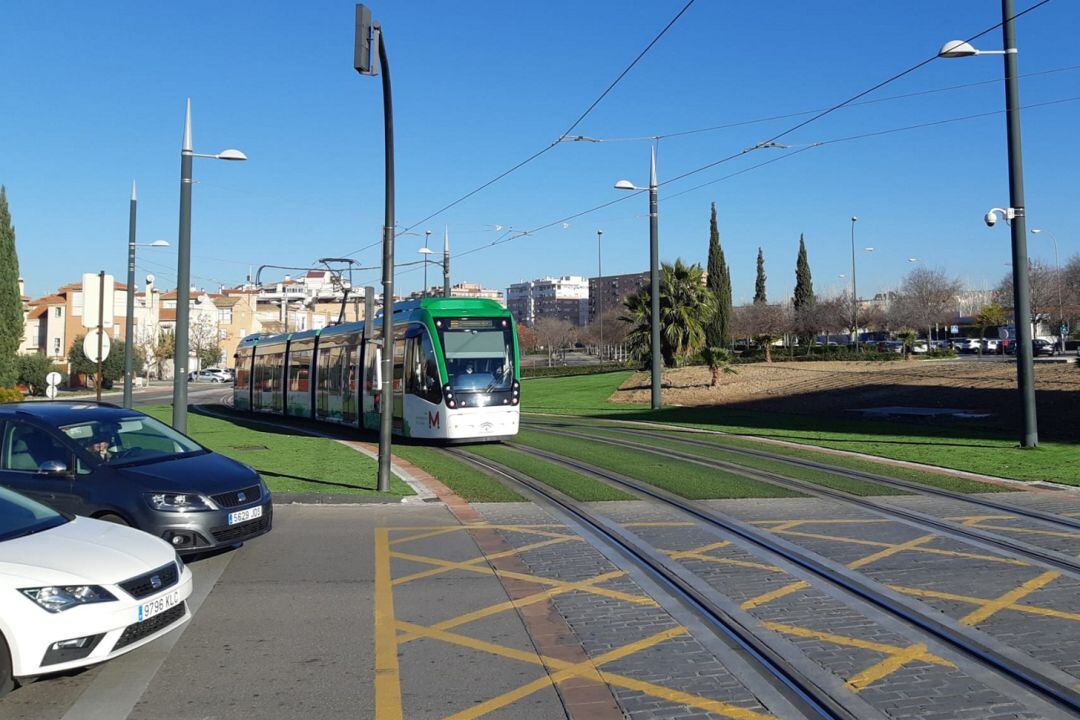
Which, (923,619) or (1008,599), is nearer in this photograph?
(923,619)

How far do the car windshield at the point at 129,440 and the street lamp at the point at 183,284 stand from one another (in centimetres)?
675

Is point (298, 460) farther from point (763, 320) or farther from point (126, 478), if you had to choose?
point (763, 320)

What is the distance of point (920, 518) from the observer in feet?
35.9

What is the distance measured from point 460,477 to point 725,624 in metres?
8.50

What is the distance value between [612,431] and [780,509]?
1284cm

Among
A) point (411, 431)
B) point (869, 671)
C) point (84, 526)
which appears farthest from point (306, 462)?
point (869, 671)

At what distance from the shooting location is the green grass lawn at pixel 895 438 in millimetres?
15672

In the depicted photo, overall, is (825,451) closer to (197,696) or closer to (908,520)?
(908,520)

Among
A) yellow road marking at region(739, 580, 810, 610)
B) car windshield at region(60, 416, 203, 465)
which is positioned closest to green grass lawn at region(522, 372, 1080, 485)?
yellow road marking at region(739, 580, 810, 610)

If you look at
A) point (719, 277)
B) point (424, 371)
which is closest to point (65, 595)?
point (424, 371)

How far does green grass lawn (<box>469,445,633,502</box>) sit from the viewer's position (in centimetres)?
1282

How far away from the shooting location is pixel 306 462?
1675cm

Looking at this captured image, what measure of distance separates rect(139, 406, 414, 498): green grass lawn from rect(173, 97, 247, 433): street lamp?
1.60 meters

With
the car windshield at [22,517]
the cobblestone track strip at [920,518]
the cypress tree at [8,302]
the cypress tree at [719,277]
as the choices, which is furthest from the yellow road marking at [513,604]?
the cypress tree at [719,277]
